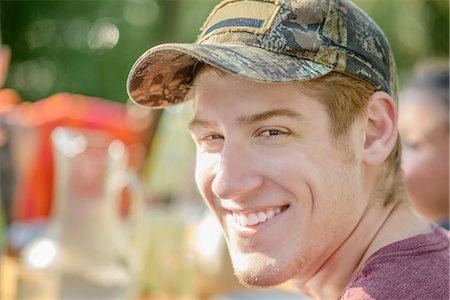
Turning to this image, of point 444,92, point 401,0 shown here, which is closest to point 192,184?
point 444,92

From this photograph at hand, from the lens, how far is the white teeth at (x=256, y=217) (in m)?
0.75

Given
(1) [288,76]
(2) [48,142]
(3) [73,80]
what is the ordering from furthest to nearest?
(3) [73,80]
(2) [48,142]
(1) [288,76]

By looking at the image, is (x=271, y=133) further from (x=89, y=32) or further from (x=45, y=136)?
(x=89, y=32)

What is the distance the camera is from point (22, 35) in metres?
5.95

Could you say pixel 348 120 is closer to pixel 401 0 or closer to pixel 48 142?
pixel 48 142

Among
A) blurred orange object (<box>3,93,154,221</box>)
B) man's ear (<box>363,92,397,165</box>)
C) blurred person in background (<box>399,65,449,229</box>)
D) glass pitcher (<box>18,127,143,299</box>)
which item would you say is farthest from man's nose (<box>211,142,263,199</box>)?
blurred orange object (<box>3,93,154,221</box>)

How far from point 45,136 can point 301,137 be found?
1.55m

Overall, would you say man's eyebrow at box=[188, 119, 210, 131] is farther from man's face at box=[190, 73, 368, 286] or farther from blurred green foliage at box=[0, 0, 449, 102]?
blurred green foliage at box=[0, 0, 449, 102]

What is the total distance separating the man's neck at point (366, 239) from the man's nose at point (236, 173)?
0.14 meters

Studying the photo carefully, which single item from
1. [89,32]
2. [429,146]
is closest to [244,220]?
[429,146]

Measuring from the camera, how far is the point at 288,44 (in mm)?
727

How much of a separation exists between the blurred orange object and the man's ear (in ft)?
4.36

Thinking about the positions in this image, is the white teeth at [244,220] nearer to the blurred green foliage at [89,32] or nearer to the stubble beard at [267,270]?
the stubble beard at [267,270]

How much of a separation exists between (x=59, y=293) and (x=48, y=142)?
1.03 m
